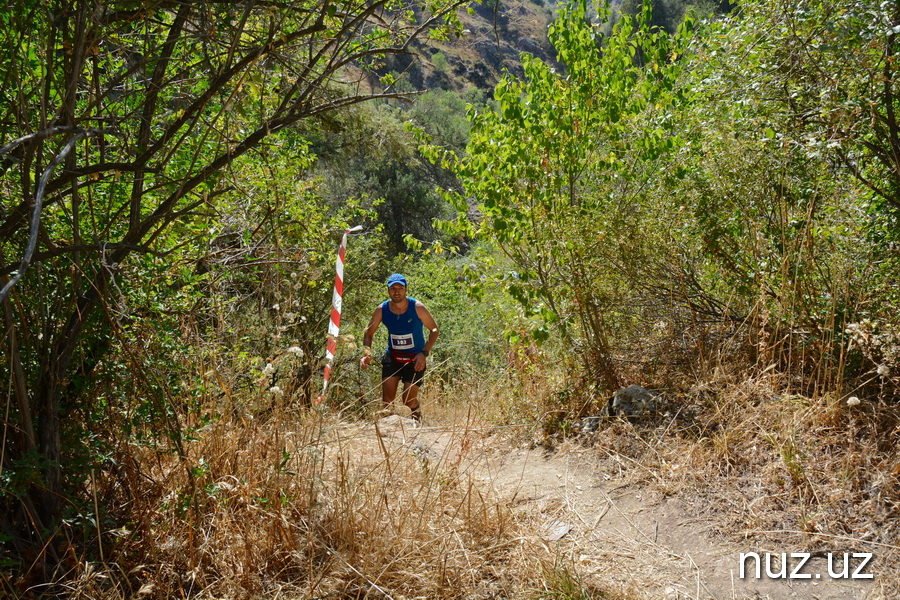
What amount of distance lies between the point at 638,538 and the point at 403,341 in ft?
10.9

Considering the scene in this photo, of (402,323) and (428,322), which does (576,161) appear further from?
(402,323)

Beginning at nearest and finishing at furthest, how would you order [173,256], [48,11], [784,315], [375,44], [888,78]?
[48,11] → [173,256] → [888,78] → [375,44] → [784,315]

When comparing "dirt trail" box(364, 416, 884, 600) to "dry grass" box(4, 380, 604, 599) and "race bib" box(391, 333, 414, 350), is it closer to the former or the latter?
"dry grass" box(4, 380, 604, 599)

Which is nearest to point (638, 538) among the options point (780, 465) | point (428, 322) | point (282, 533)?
point (780, 465)

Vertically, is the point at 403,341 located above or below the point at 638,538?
above

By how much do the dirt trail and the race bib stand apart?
189 cm

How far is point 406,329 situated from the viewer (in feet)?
20.0

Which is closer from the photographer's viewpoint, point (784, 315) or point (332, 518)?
point (332, 518)

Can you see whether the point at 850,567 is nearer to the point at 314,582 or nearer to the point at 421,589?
the point at 421,589

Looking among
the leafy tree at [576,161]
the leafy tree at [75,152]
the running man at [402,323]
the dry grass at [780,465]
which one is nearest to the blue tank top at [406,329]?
the running man at [402,323]

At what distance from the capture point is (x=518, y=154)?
4.84 m

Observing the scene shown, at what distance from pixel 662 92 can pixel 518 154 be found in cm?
138

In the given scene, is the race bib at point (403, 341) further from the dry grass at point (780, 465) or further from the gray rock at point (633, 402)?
the dry grass at point (780, 465)

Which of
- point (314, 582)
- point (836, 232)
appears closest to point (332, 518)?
point (314, 582)
